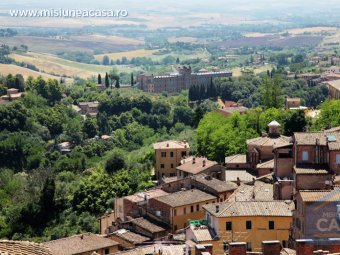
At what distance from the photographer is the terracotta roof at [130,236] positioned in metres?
32.1

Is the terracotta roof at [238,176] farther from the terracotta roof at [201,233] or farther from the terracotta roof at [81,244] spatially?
the terracotta roof at [201,233]

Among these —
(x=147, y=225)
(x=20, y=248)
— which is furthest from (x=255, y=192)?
(x=20, y=248)

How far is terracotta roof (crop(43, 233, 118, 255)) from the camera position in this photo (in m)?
31.2

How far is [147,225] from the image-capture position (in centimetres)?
3356

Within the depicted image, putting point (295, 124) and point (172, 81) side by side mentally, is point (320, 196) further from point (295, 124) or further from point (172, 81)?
point (172, 81)

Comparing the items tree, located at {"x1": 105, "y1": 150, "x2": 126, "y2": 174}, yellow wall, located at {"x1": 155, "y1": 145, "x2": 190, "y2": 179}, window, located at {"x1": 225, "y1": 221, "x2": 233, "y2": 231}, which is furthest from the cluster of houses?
tree, located at {"x1": 105, "y1": 150, "x2": 126, "y2": 174}

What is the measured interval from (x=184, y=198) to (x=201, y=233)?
7.96 m

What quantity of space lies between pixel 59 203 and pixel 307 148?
17959 millimetres

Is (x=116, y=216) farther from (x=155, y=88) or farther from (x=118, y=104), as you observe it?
(x=155, y=88)

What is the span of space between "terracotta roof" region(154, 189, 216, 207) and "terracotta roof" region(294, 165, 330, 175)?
6.31m

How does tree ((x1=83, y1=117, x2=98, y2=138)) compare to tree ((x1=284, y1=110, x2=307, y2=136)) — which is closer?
tree ((x1=284, y1=110, x2=307, y2=136))

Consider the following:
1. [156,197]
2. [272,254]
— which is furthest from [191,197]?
[272,254]

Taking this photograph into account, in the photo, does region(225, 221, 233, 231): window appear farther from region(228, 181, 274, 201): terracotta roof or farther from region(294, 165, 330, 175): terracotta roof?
region(228, 181, 274, 201): terracotta roof

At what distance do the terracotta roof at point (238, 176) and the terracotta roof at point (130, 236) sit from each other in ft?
18.3
